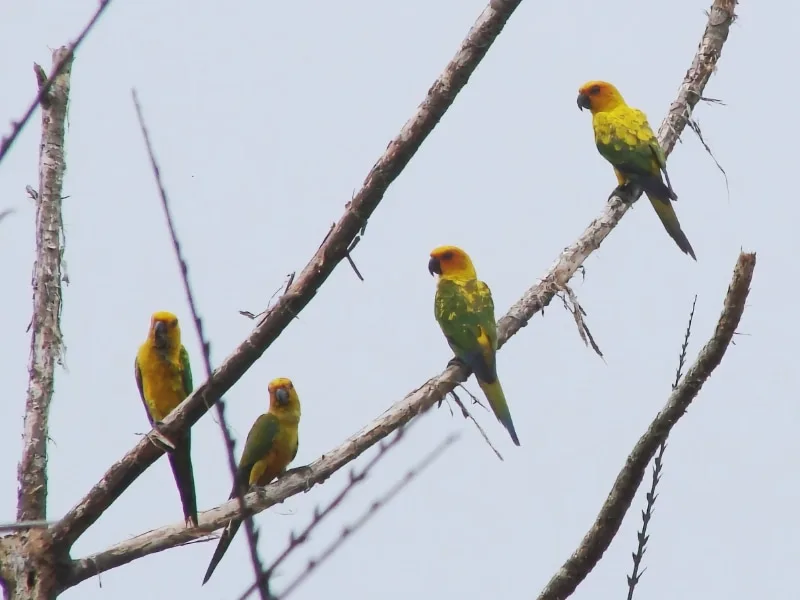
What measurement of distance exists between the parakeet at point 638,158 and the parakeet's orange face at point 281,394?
248cm

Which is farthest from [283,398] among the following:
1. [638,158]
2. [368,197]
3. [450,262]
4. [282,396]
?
[368,197]

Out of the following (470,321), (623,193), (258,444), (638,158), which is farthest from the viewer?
(638,158)

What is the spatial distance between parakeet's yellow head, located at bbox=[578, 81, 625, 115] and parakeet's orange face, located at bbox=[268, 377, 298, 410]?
3591mm

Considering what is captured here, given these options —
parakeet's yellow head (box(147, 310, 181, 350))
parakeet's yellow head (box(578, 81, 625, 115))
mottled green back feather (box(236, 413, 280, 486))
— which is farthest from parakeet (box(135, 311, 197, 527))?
parakeet's yellow head (box(578, 81, 625, 115))

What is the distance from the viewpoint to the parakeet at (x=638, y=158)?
6.97 metres

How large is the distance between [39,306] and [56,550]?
43.3 inches

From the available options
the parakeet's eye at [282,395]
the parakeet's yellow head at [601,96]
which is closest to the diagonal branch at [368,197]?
the parakeet's eye at [282,395]

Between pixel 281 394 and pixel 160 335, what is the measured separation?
0.96 meters

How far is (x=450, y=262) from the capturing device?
21.9 ft

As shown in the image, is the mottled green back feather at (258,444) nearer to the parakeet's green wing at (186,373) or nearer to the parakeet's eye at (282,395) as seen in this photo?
the parakeet's eye at (282,395)

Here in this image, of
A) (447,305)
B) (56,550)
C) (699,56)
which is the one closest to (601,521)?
(56,550)

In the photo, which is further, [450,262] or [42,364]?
[450,262]

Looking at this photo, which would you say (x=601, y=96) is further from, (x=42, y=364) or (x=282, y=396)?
(x=42, y=364)

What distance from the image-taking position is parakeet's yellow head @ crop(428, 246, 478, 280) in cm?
661
